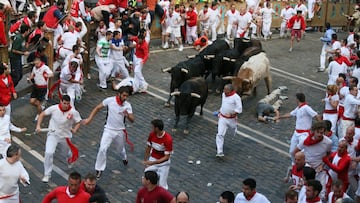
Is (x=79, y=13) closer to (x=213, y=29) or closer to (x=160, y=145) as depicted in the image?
(x=213, y=29)

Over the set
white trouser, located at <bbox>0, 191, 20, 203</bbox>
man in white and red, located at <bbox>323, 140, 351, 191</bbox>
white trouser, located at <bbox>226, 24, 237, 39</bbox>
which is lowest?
white trouser, located at <bbox>0, 191, 20, 203</bbox>

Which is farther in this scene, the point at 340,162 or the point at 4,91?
the point at 4,91

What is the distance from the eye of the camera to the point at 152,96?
17688 millimetres

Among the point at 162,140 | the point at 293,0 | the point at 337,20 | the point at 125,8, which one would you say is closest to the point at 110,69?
the point at 125,8

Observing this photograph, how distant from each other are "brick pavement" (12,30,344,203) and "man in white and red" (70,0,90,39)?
62.0 inches

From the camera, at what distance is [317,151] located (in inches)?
420

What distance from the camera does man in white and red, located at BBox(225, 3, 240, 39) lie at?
25.0m

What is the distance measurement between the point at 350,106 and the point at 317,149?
10.5 feet

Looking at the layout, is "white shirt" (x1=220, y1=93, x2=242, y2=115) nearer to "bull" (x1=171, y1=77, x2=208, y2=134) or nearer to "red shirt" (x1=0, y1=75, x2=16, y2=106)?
"bull" (x1=171, y1=77, x2=208, y2=134)

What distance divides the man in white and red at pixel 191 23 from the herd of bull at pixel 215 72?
3.92 meters

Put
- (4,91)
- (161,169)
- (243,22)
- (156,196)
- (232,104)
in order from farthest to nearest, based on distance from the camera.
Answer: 1. (243,22)
2. (232,104)
3. (4,91)
4. (161,169)
5. (156,196)

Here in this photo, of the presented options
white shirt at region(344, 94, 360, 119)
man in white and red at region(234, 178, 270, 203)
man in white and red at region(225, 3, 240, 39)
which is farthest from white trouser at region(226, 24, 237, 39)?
man in white and red at region(234, 178, 270, 203)

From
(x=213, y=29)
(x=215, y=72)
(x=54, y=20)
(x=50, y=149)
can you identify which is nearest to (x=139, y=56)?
(x=215, y=72)

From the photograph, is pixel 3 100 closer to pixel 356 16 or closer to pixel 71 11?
pixel 71 11
